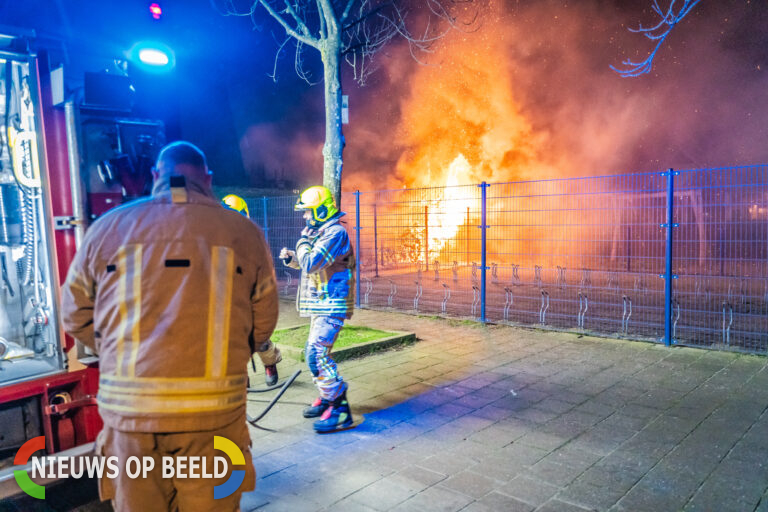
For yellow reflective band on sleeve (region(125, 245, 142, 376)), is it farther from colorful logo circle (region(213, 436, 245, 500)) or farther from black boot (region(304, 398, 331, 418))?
black boot (region(304, 398, 331, 418))

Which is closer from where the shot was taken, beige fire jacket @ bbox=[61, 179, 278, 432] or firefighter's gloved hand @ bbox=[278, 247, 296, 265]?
beige fire jacket @ bbox=[61, 179, 278, 432]

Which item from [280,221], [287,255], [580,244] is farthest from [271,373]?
[280,221]

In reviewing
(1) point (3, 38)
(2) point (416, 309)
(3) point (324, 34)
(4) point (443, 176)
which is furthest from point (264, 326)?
(4) point (443, 176)

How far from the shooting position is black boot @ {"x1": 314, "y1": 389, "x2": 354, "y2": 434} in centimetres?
472

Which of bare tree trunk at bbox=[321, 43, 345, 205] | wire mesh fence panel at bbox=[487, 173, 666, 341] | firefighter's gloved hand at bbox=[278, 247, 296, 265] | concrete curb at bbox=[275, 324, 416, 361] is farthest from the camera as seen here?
wire mesh fence panel at bbox=[487, 173, 666, 341]

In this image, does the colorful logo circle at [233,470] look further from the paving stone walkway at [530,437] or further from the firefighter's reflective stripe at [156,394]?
the paving stone walkway at [530,437]

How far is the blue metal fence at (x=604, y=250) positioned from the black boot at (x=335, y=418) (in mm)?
5142

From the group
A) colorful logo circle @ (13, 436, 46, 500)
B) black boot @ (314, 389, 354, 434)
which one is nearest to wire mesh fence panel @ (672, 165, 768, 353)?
black boot @ (314, 389, 354, 434)

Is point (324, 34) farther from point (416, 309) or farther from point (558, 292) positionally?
point (558, 292)

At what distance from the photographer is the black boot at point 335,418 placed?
4.72 m

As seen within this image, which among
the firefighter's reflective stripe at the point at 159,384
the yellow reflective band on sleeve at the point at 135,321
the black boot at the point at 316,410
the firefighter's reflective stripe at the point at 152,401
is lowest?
the black boot at the point at 316,410

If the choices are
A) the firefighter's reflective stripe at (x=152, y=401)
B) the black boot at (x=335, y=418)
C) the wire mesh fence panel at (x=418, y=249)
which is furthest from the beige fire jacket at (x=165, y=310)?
the wire mesh fence panel at (x=418, y=249)

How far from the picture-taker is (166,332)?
2.13 m

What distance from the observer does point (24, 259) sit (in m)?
3.88
